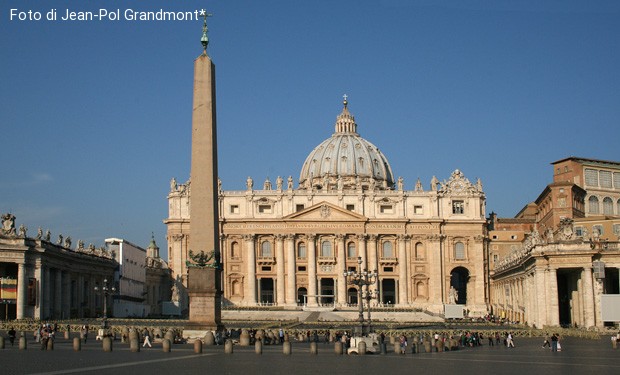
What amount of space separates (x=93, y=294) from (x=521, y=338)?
42965mm

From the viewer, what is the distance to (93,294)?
84.6m

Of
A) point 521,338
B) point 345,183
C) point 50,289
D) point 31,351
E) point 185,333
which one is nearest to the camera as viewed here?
point 31,351

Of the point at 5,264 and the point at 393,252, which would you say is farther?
the point at 393,252

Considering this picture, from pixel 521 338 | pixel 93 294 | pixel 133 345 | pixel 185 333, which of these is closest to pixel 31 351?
pixel 133 345

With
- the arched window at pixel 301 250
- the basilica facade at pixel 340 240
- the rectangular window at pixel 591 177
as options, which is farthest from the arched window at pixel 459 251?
the rectangular window at pixel 591 177

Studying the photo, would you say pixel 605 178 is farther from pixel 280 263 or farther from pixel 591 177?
pixel 280 263

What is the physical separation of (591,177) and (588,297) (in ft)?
119

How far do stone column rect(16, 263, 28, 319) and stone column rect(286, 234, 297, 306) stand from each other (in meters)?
41.4

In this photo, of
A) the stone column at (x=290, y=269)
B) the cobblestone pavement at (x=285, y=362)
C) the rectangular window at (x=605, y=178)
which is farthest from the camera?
the stone column at (x=290, y=269)

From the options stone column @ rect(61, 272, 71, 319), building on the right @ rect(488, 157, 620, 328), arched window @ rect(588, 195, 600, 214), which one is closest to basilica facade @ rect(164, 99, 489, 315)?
building on the right @ rect(488, 157, 620, 328)

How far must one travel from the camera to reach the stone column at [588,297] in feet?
187

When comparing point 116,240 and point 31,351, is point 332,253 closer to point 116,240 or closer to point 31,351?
point 116,240

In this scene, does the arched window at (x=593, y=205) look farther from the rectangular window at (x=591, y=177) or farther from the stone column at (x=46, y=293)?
the stone column at (x=46, y=293)

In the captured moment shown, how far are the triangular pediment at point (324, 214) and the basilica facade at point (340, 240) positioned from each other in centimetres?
11
